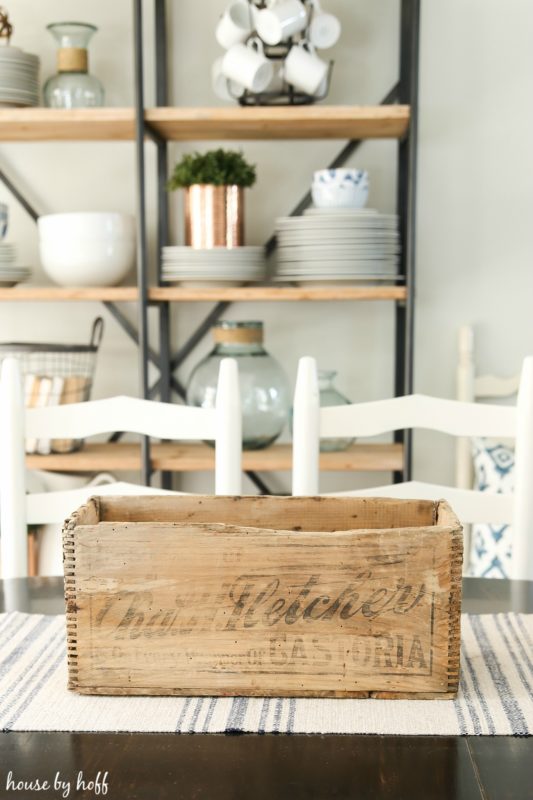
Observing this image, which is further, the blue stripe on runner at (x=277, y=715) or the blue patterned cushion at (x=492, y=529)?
the blue patterned cushion at (x=492, y=529)

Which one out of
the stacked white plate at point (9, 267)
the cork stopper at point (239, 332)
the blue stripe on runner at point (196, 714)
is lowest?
the blue stripe on runner at point (196, 714)

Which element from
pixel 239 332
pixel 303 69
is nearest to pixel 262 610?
pixel 239 332

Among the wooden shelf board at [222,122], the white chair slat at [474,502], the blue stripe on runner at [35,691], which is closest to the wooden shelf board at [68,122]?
the wooden shelf board at [222,122]

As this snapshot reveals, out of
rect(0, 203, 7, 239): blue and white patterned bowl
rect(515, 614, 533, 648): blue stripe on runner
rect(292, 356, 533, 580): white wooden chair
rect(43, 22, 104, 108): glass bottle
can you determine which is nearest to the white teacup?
rect(0, 203, 7, 239): blue and white patterned bowl

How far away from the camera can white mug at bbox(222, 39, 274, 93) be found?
193 cm

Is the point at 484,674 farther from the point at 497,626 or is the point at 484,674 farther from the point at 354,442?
the point at 354,442

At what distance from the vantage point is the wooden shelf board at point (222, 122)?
1939mm

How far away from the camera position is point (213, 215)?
80.0 inches

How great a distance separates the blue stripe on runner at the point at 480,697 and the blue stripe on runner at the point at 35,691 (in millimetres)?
375

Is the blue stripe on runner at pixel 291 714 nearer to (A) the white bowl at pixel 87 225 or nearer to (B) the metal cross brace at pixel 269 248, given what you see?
(A) the white bowl at pixel 87 225

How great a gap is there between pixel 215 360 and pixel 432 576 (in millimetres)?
1298

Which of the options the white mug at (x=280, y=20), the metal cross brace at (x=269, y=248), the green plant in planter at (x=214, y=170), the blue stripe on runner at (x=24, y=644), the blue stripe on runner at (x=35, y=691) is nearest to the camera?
the blue stripe on runner at (x=35, y=691)

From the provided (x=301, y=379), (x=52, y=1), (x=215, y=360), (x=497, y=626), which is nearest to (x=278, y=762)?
(x=497, y=626)

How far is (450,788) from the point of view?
0.66 meters
